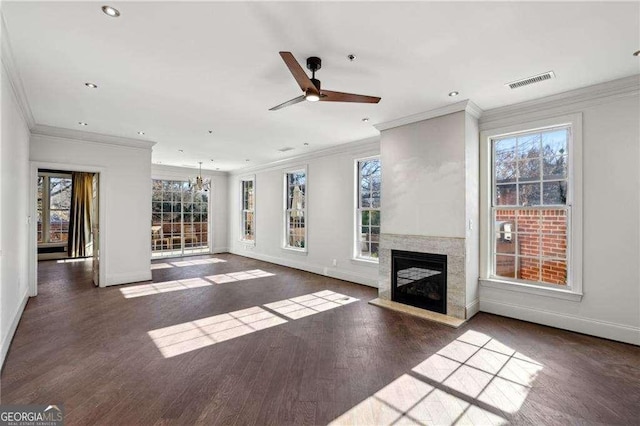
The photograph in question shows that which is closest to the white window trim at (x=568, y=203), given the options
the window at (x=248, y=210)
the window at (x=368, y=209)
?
the window at (x=368, y=209)

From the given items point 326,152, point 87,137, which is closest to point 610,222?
point 326,152

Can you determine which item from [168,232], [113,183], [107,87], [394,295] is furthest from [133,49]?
[168,232]

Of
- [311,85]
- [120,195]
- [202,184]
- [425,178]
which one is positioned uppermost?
[311,85]

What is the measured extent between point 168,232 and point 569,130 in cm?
972

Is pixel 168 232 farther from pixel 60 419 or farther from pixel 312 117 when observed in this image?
pixel 60 419

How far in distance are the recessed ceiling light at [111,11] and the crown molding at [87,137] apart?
4.03 meters

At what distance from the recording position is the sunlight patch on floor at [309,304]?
4246 mm

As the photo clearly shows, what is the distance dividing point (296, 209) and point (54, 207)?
25.1ft

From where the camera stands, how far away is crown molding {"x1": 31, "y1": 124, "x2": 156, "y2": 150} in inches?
196

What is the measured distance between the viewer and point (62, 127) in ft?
16.5

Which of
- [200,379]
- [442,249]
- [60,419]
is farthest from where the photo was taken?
[442,249]

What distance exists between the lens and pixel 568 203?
365 centimetres

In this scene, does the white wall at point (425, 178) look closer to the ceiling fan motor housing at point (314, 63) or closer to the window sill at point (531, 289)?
the window sill at point (531, 289)

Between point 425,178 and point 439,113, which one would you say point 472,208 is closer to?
point 425,178
